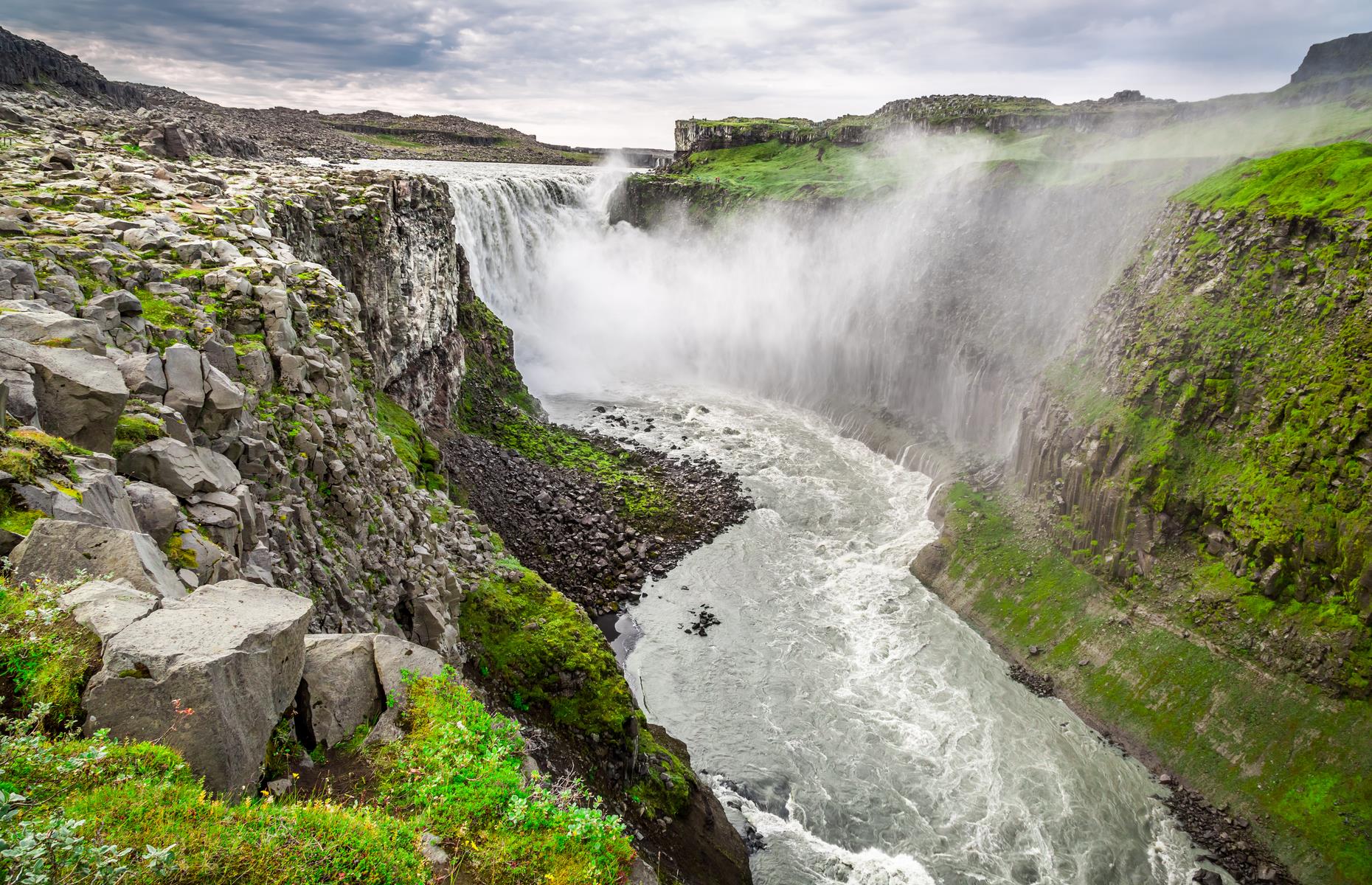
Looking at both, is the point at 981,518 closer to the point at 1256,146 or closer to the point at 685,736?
the point at 685,736

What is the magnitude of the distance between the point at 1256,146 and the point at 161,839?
2094 inches

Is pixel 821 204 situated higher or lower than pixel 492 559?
higher

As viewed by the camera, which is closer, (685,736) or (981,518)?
(685,736)

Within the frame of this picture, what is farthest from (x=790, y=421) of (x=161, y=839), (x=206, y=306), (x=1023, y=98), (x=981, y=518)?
(x=1023, y=98)

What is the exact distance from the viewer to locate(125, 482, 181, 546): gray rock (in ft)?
27.6

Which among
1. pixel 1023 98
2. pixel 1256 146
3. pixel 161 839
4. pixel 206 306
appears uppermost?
pixel 1023 98

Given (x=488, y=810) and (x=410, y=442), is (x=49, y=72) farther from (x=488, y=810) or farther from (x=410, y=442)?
(x=488, y=810)

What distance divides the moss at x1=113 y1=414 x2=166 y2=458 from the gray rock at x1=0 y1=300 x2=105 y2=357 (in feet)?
4.10

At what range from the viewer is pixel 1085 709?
83.3 feet

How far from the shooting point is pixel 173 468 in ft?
30.5

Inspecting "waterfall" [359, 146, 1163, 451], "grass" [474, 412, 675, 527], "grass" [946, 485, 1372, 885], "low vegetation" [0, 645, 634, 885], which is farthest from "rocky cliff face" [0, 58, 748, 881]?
"waterfall" [359, 146, 1163, 451]

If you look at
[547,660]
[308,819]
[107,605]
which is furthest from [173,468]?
[547,660]

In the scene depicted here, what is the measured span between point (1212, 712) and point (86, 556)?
29507 millimetres

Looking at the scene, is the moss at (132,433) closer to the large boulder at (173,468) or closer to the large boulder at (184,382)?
the large boulder at (173,468)
